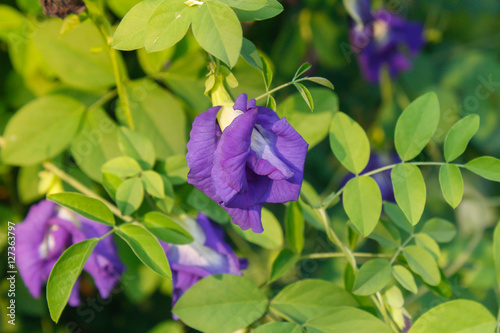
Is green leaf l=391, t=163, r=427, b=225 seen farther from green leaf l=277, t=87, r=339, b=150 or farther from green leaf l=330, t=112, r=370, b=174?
green leaf l=277, t=87, r=339, b=150

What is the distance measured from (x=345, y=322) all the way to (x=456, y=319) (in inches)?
5.7

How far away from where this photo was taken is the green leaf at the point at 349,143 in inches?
29.4

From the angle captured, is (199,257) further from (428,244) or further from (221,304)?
(428,244)

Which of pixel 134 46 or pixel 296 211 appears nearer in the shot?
pixel 134 46

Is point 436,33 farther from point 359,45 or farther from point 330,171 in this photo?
point 330,171

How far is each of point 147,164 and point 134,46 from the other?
23cm

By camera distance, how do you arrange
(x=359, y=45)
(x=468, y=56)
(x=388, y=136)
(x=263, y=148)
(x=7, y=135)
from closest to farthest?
(x=263, y=148), (x=7, y=135), (x=359, y=45), (x=388, y=136), (x=468, y=56)

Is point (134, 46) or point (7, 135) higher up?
point (134, 46)

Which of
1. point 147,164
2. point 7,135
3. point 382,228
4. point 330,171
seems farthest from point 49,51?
point 330,171

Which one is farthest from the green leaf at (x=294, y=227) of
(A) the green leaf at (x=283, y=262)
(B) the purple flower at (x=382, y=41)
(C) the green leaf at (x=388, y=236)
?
(B) the purple flower at (x=382, y=41)

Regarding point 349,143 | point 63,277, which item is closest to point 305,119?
point 349,143

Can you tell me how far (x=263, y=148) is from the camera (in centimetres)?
60

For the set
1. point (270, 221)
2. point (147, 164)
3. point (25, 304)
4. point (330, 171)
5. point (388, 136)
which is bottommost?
point (25, 304)

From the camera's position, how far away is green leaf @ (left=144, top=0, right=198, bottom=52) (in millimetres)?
582
